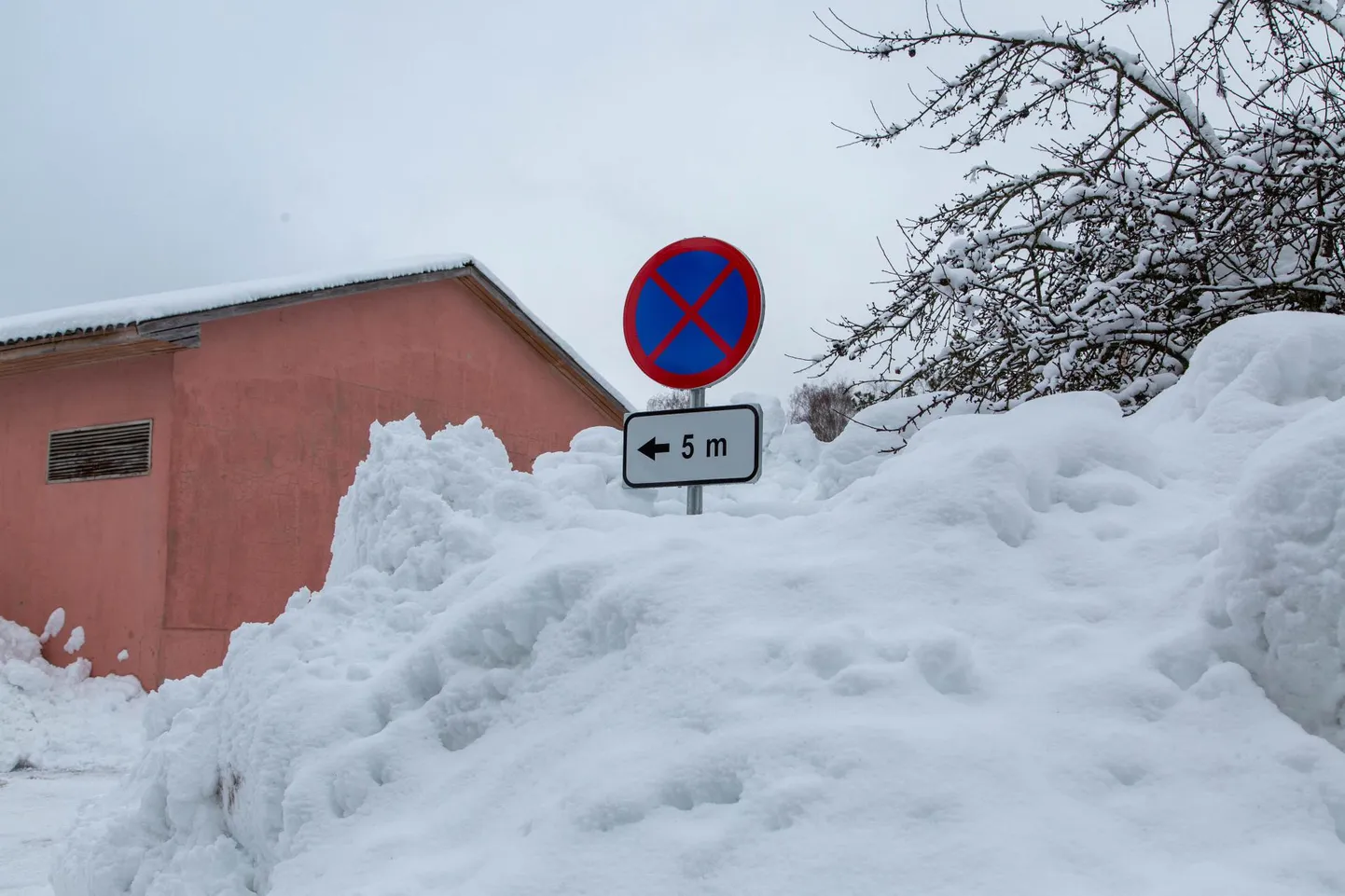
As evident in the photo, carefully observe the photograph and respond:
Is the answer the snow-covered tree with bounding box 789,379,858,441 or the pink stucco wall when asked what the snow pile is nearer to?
the pink stucco wall

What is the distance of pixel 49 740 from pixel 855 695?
819 centimetres

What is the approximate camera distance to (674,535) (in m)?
3.43

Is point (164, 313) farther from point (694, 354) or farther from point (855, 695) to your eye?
point (855, 695)

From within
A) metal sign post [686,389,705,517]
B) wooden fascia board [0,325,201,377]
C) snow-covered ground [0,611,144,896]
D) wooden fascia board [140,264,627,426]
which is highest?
wooden fascia board [140,264,627,426]

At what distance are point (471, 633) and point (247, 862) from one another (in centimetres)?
95

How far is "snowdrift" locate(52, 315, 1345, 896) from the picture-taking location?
2.27 metres

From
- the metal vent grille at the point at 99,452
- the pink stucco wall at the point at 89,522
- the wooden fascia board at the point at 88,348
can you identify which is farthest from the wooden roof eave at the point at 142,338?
the metal vent grille at the point at 99,452

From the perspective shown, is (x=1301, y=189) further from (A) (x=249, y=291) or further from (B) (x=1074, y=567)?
(A) (x=249, y=291)

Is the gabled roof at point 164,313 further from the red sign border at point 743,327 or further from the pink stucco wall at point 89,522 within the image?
the red sign border at point 743,327

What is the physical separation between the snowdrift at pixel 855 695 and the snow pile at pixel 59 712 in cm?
488

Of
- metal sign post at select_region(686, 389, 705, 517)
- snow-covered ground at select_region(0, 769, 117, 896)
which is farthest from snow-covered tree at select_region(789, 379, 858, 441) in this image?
snow-covered ground at select_region(0, 769, 117, 896)

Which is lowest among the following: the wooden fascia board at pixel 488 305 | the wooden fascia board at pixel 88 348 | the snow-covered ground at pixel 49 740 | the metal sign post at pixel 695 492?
the snow-covered ground at pixel 49 740

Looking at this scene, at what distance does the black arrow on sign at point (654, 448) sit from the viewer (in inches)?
152

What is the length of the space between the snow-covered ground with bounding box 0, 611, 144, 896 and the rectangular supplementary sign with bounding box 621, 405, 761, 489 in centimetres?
357
